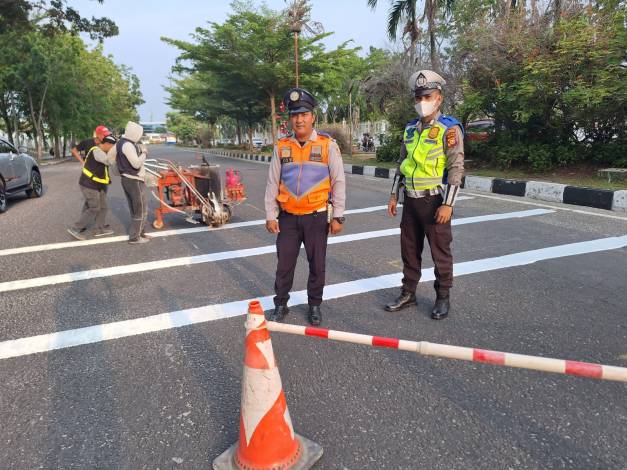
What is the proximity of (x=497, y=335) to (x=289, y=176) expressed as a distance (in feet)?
6.16

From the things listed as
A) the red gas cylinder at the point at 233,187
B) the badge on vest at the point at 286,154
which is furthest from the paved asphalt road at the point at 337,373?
the red gas cylinder at the point at 233,187

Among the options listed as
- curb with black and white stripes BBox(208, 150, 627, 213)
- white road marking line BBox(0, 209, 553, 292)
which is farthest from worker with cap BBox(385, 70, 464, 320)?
curb with black and white stripes BBox(208, 150, 627, 213)

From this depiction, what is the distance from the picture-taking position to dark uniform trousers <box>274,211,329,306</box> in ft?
11.5

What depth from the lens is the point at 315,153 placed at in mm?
3348

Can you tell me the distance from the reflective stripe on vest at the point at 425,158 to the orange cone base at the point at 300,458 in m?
2.12

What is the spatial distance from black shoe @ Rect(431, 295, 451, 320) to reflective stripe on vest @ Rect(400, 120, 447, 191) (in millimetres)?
899

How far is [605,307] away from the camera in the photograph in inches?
145

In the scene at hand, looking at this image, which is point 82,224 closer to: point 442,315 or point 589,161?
point 442,315

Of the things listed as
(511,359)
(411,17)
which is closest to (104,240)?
(511,359)

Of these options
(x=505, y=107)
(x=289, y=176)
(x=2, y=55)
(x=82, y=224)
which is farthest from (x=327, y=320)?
(x=2, y=55)

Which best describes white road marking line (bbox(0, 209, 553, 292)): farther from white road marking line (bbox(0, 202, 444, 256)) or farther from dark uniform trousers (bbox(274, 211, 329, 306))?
dark uniform trousers (bbox(274, 211, 329, 306))

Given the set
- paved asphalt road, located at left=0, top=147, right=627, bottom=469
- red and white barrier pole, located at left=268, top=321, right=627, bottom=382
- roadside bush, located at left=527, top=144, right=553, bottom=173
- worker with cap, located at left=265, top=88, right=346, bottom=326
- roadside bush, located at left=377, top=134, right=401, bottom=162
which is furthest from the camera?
roadside bush, located at left=377, top=134, right=401, bottom=162

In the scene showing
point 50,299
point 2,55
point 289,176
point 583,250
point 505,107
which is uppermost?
point 2,55

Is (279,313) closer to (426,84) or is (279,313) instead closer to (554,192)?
(426,84)
